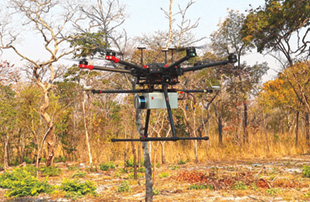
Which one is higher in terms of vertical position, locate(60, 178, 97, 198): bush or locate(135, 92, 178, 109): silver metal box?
locate(135, 92, 178, 109): silver metal box

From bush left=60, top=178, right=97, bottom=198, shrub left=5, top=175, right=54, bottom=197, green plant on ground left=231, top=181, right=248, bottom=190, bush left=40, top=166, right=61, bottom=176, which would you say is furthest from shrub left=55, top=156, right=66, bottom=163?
green plant on ground left=231, top=181, right=248, bottom=190

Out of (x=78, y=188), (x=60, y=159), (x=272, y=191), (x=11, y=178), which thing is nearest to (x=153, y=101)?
(x=272, y=191)

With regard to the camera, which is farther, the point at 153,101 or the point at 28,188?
the point at 28,188

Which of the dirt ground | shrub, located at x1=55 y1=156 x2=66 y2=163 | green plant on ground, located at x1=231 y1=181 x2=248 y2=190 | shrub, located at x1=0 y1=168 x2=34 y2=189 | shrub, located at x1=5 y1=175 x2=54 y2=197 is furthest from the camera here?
shrub, located at x1=55 y1=156 x2=66 y2=163

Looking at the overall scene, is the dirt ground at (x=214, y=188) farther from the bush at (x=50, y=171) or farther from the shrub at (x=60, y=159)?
the shrub at (x=60, y=159)

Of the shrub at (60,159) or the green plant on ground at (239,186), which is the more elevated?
the shrub at (60,159)

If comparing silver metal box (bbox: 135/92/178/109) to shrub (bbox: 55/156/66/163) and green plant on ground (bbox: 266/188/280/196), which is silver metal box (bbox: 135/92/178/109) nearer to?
green plant on ground (bbox: 266/188/280/196)

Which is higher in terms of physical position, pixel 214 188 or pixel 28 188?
pixel 28 188

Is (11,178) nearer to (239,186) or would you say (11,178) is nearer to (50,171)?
(50,171)

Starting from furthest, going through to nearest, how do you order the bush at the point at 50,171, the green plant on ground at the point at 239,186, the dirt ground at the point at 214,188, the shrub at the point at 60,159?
the shrub at the point at 60,159 < the bush at the point at 50,171 < the green plant on ground at the point at 239,186 < the dirt ground at the point at 214,188

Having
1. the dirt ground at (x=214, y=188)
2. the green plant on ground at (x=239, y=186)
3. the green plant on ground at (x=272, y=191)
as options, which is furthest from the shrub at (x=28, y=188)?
the green plant on ground at (x=272, y=191)

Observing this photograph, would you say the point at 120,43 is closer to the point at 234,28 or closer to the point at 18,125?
the point at 18,125

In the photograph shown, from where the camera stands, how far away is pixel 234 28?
61.1 feet

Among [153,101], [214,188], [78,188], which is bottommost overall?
[214,188]
